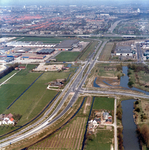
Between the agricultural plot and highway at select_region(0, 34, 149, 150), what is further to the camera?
highway at select_region(0, 34, 149, 150)

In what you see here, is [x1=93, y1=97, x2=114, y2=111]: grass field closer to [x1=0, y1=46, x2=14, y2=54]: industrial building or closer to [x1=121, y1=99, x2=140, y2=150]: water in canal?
[x1=121, y1=99, x2=140, y2=150]: water in canal

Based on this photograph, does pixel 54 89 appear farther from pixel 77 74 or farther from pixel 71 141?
pixel 71 141

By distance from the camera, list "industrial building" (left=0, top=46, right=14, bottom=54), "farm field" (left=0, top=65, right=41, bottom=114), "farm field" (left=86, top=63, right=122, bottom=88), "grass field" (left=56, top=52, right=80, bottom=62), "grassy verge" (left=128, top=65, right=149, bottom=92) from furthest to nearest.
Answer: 1. "industrial building" (left=0, top=46, right=14, bottom=54)
2. "grass field" (left=56, top=52, right=80, bottom=62)
3. "farm field" (left=86, top=63, right=122, bottom=88)
4. "grassy verge" (left=128, top=65, right=149, bottom=92)
5. "farm field" (left=0, top=65, right=41, bottom=114)

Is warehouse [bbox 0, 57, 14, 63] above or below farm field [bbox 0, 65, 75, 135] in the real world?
above

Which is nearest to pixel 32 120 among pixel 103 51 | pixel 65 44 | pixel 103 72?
pixel 103 72

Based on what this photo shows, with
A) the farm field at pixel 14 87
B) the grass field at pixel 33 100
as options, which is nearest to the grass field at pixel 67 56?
the farm field at pixel 14 87

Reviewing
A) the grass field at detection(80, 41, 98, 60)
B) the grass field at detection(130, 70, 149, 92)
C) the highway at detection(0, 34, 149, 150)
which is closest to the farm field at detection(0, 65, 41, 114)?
the highway at detection(0, 34, 149, 150)

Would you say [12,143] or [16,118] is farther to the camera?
[16,118]
